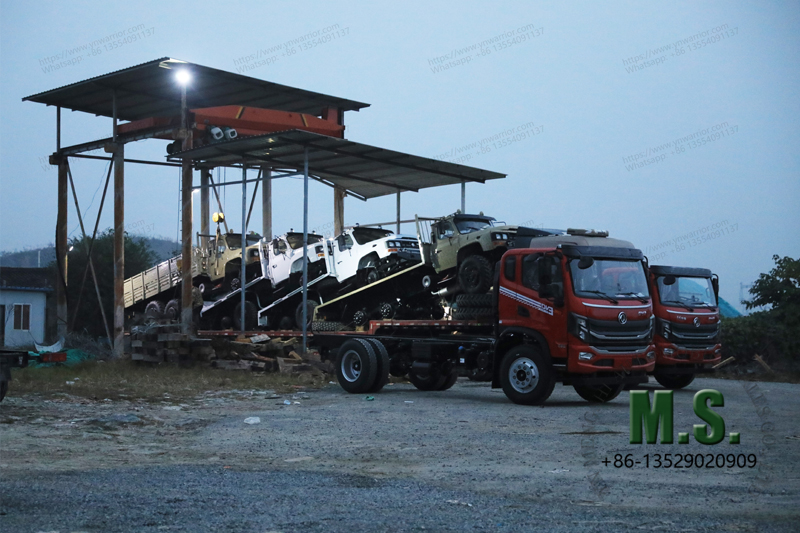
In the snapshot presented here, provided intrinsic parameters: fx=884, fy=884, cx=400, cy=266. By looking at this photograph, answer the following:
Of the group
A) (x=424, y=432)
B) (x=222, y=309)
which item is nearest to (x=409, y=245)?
(x=222, y=309)

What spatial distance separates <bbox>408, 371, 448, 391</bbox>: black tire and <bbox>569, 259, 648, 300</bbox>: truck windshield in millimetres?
3985

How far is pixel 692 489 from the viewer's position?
7324 mm

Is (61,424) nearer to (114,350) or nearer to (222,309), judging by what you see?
(114,350)

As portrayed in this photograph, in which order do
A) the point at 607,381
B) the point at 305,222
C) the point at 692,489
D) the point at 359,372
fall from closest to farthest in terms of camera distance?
the point at 692,489 < the point at 607,381 < the point at 359,372 < the point at 305,222

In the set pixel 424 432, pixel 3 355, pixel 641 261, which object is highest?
pixel 641 261

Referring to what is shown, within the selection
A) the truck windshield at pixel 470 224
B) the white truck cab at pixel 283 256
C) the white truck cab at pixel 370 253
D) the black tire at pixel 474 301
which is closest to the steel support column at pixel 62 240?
the white truck cab at pixel 283 256

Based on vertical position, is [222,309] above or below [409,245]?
below

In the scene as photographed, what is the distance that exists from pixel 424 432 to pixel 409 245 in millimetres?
10927

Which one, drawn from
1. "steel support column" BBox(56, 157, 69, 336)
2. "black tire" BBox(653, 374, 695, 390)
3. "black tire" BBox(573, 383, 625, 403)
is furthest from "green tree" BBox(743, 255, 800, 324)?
"steel support column" BBox(56, 157, 69, 336)

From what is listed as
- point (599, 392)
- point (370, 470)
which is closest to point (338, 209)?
point (599, 392)

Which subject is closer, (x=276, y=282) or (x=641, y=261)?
(x=641, y=261)

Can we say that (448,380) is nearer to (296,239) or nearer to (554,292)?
(554,292)

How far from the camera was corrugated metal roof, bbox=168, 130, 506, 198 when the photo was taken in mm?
20625

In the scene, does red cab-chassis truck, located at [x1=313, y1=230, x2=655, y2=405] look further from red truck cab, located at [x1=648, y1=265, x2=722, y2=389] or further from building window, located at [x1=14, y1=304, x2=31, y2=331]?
building window, located at [x1=14, y1=304, x2=31, y2=331]
